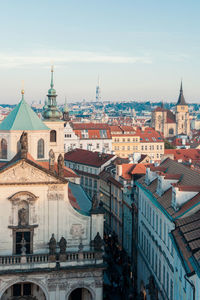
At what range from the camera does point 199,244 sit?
87.7 ft

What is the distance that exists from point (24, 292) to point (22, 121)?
68.0ft

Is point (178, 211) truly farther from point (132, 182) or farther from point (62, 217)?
point (132, 182)

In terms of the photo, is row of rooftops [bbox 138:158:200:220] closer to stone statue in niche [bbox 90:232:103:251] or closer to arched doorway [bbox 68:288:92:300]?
stone statue in niche [bbox 90:232:103:251]

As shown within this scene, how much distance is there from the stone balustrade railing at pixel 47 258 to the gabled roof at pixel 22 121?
1837 centimetres

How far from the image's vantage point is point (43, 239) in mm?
40156

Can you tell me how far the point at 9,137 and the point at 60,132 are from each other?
1732 cm

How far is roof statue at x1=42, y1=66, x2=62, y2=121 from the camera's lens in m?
71.0

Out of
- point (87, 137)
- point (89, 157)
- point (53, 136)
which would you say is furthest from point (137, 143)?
point (53, 136)

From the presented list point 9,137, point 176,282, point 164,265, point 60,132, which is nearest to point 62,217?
point 164,265

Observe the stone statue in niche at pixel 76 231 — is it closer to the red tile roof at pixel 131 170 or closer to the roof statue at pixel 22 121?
the roof statue at pixel 22 121

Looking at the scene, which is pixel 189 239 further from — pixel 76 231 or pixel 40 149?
pixel 40 149

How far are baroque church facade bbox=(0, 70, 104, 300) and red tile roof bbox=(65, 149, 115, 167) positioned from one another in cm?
4345

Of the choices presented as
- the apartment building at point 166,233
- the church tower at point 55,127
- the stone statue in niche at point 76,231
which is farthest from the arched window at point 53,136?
the stone statue in niche at point 76,231

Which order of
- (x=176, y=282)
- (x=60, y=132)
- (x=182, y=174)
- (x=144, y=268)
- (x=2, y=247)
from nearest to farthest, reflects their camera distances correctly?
(x=176, y=282) < (x=2, y=247) < (x=182, y=174) < (x=144, y=268) < (x=60, y=132)
